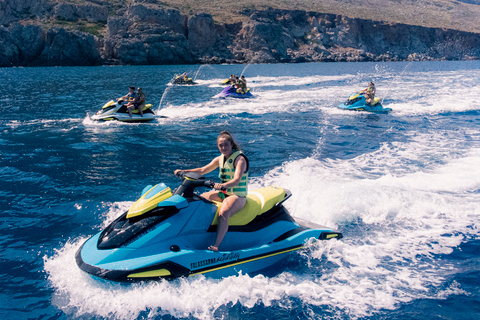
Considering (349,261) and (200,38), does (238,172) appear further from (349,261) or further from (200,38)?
(200,38)

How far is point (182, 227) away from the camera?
4590mm

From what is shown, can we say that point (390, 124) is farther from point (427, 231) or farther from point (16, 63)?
point (16, 63)

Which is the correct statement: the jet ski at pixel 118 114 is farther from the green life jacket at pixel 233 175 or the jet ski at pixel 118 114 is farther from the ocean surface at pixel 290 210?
the green life jacket at pixel 233 175

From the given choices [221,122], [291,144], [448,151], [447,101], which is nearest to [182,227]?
[291,144]

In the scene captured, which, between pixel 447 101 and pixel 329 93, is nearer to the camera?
pixel 447 101

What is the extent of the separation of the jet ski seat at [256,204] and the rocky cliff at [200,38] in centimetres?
8473

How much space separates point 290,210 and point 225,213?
8.76 feet

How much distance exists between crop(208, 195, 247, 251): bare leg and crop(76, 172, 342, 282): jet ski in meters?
0.14

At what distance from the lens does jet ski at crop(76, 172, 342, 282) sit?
13.9ft

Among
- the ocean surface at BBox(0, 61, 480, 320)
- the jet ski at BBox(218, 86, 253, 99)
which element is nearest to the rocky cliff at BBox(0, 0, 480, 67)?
the jet ski at BBox(218, 86, 253, 99)

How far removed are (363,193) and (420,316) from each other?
3.68 meters

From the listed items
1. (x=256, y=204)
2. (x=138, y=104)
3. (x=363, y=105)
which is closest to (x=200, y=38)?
(x=363, y=105)

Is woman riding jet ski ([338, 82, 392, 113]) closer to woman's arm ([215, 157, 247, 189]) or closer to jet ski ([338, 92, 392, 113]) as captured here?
jet ski ([338, 92, 392, 113])

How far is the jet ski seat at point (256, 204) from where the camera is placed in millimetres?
4969
